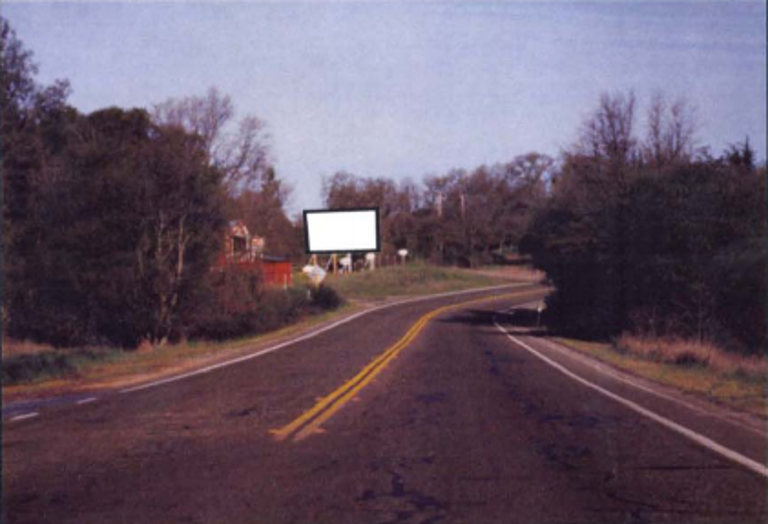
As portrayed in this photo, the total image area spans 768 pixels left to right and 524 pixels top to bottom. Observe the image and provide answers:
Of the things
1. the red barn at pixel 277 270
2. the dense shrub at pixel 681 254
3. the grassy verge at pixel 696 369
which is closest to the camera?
the grassy verge at pixel 696 369

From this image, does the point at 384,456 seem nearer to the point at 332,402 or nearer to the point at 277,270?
the point at 332,402

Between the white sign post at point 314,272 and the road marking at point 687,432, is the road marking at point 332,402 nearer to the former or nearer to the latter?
the road marking at point 687,432

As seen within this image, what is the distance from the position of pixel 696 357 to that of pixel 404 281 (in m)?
41.8

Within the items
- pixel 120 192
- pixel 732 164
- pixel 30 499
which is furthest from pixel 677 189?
pixel 30 499

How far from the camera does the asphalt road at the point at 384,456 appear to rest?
6.71 metres

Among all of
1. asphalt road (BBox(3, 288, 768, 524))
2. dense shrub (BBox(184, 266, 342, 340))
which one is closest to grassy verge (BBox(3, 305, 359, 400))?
asphalt road (BBox(3, 288, 768, 524))

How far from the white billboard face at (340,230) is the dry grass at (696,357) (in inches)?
381

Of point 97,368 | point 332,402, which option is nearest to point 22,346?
point 97,368

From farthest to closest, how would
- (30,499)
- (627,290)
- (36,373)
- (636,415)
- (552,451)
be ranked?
(627,290)
(36,373)
(636,415)
(552,451)
(30,499)

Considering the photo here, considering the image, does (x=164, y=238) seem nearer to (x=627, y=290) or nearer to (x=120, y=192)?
(x=120, y=192)

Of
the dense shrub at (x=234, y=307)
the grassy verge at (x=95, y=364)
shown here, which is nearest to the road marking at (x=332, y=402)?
the grassy verge at (x=95, y=364)

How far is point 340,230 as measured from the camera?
29.3 metres

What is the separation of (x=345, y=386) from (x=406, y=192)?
33.0 m

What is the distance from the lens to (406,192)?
47.1m
